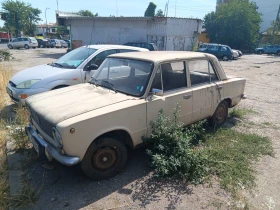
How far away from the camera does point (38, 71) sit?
5.66m

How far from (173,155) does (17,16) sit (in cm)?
6084

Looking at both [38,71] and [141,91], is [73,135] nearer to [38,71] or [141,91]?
[141,91]

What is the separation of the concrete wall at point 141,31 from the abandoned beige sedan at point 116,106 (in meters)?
17.4

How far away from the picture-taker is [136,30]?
21.5 m

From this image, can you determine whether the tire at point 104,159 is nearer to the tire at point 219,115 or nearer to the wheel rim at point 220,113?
the tire at point 219,115

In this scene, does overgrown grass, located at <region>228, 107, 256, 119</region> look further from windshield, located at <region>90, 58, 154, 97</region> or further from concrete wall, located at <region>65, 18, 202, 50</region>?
concrete wall, located at <region>65, 18, 202, 50</region>

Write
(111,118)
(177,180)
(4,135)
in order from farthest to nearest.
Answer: (4,135) < (177,180) < (111,118)

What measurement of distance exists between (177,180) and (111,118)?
1349 millimetres

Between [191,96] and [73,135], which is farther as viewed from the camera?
[191,96]

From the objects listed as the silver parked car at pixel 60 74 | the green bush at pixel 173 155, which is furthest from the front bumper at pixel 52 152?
the silver parked car at pixel 60 74

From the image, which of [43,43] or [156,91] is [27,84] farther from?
[43,43]

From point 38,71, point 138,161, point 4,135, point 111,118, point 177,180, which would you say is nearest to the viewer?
point 111,118

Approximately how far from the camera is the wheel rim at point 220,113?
4.84m

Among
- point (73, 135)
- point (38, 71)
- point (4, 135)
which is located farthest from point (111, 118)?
point (38, 71)
